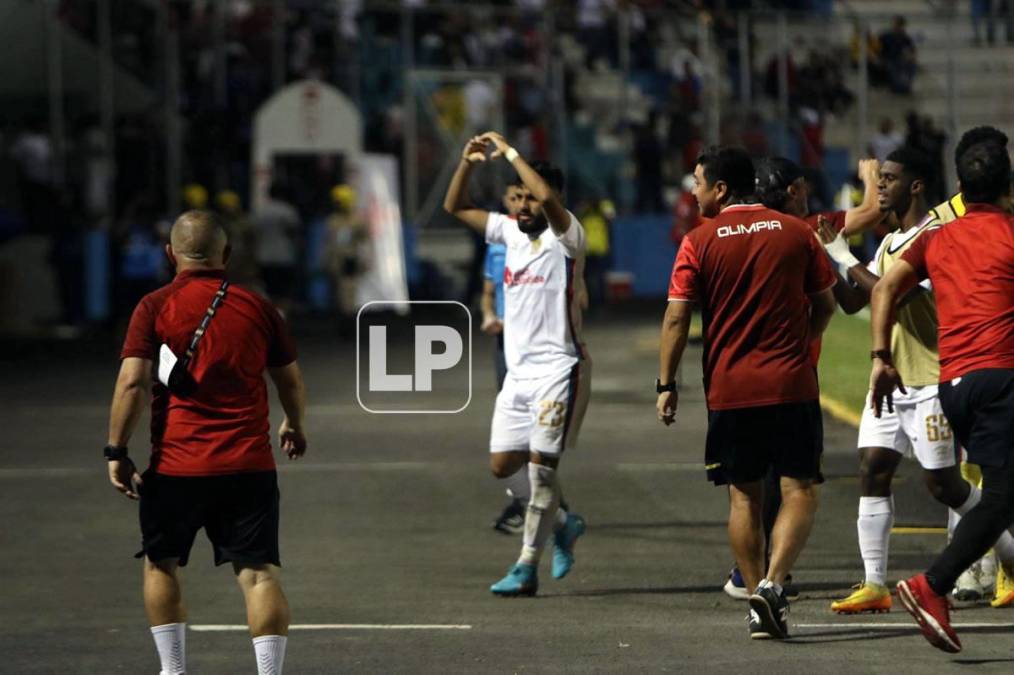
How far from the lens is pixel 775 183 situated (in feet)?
29.5

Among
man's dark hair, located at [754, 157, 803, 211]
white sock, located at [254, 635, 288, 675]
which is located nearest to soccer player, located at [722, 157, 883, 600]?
man's dark hair, located at [754, 157, 803, 211]

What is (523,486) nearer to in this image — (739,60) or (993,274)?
(993,274)

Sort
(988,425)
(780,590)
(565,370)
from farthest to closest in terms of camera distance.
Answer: (565,370)
(780,590)
(988,425)

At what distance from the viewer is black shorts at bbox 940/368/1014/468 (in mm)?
7348

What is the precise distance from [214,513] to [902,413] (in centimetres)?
321

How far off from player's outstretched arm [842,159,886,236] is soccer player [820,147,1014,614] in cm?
6

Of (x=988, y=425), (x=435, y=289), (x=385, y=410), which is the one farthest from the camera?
(x=435, y=289)

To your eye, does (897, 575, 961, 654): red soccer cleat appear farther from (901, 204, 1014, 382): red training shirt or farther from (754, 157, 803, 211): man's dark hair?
(754, 157, 803, 211): man's dark hair

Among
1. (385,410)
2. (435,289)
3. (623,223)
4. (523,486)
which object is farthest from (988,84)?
(523,486)

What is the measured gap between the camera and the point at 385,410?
17812mm

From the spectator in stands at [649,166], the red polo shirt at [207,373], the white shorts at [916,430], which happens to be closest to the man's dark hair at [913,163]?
the white shorts at [916,430]

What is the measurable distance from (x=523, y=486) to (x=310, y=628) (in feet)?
5.56

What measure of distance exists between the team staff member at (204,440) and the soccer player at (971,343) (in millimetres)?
2333

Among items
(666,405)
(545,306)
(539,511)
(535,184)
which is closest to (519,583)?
(539,511)
